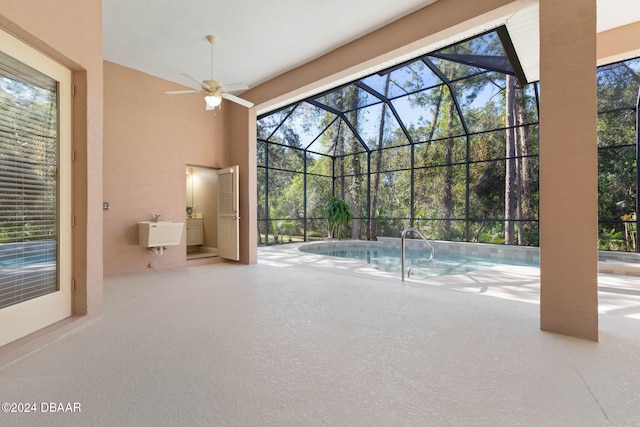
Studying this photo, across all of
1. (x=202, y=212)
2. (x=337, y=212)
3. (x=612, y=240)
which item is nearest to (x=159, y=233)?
(x=202, y=212)

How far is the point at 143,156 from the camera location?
16.0 ft

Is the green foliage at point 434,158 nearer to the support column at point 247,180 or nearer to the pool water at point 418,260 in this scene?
the pool water at point 418,260

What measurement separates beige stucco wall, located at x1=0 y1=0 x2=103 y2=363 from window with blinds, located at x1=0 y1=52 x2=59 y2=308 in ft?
0.56

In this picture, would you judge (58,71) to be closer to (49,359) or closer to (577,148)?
(49,359)

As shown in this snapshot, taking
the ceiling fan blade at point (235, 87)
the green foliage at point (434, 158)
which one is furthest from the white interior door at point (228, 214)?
the green foliage at point (434, 158)

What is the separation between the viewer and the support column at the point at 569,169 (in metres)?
2.32

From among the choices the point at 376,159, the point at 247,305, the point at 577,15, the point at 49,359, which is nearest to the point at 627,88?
the point at 376,159

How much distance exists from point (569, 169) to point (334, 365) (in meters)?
2.34

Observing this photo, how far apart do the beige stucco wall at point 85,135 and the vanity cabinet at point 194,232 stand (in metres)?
3.91

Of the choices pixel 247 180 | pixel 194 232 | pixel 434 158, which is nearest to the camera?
pixel 247 180

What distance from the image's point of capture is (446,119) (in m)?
10.7

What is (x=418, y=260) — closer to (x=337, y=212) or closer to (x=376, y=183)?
(x=337, y=212)

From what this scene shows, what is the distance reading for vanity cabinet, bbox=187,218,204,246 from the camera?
265 inches

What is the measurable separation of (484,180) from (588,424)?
32.8 feet
